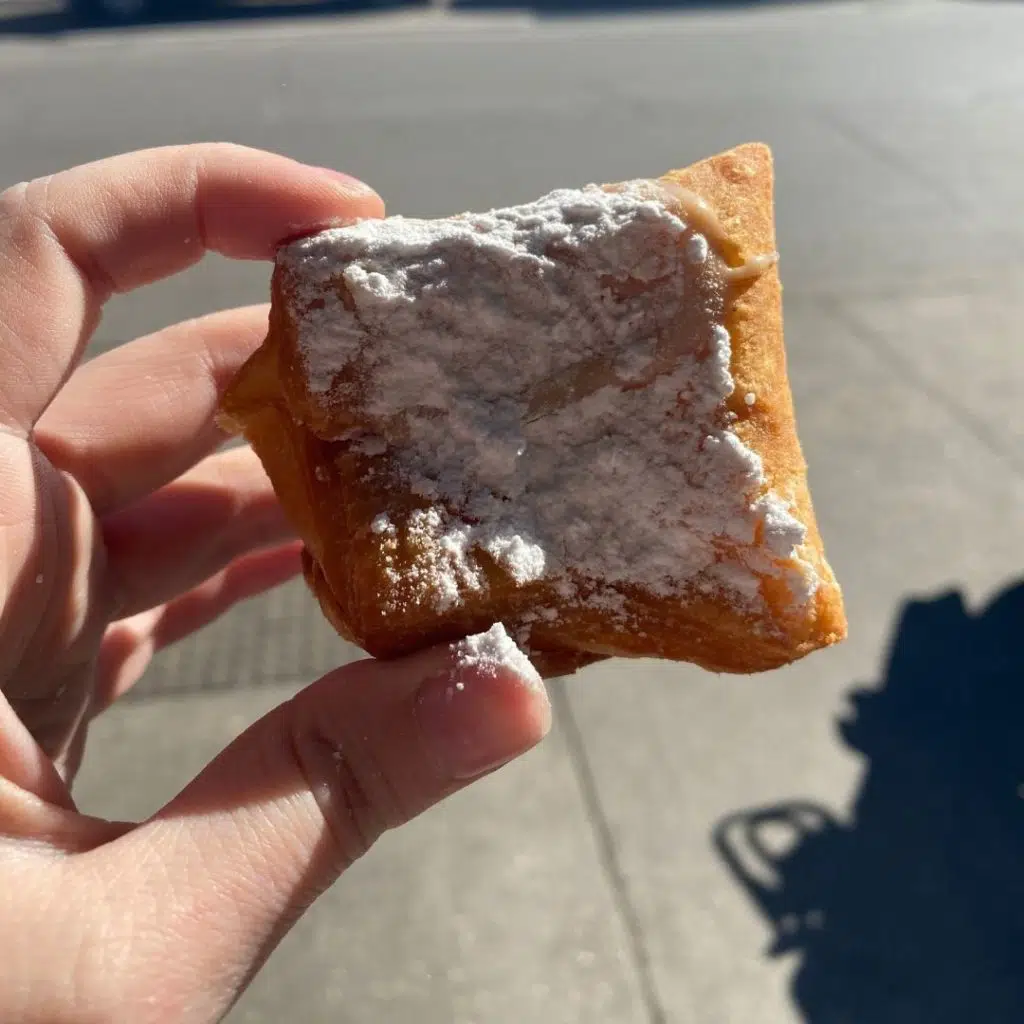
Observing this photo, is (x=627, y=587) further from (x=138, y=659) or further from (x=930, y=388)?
(x=930, y=388)

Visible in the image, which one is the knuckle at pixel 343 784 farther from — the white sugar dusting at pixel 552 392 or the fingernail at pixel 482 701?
the white sugar dusting at pixel 552 392

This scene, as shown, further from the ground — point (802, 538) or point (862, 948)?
point (802, 538)

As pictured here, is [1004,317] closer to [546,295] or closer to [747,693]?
[747,693]

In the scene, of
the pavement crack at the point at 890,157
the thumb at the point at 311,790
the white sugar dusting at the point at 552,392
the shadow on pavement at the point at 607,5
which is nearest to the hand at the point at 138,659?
the thumb at the point at 311,790

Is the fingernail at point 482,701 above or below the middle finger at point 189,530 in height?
above

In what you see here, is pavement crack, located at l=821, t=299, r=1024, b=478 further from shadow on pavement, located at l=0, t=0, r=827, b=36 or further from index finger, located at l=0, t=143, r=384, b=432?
shadow on pavement, located at l=0, t=0, r=827, b=36

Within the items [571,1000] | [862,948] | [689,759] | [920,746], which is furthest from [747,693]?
[571,1000]

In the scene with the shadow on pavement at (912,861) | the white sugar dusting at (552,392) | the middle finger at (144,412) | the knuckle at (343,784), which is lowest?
the shadow on pavement at (912,861)

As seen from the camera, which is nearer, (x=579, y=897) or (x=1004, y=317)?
(x=579, y=897)
